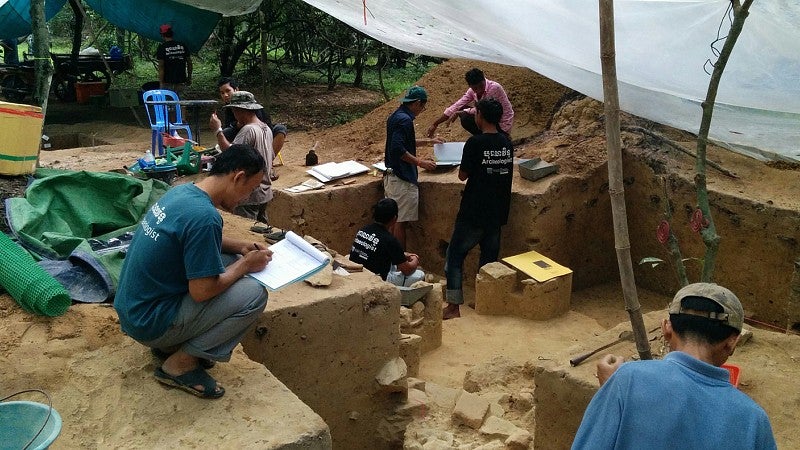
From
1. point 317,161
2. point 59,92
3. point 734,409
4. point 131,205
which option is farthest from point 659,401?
point 59,92

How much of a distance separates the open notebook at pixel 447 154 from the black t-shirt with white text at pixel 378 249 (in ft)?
7.61

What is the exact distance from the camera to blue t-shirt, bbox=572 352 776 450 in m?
1.83

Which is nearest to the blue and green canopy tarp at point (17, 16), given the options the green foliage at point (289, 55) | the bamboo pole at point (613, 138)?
the green foliage at point (289, 55)

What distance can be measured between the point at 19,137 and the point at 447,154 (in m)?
4.21

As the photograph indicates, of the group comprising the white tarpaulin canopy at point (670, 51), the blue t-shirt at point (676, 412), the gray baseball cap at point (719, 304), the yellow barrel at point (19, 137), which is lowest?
the yellow barrel at point (19, 137)

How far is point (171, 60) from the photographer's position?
10.4 metres

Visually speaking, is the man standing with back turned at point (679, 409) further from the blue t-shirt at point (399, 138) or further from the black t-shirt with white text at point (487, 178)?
the blue t-shirt at point (399, 138)

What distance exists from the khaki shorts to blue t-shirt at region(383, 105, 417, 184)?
7.0 inches

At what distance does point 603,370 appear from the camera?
2.54m

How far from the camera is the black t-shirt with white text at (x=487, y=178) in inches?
247

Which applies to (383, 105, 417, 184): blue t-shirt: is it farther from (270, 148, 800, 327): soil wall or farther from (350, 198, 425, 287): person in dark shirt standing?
(350, 198, 425, 287): person in dark shirt standing

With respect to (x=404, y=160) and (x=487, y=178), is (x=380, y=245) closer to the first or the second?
(x=487, y=178)

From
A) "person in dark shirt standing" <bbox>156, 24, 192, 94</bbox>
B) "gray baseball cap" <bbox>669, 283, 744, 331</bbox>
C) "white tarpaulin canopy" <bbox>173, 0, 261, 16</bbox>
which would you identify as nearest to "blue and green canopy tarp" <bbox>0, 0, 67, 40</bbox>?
"person in dark shirt standing" <bbox>156, 24, 192, 94</bbox>

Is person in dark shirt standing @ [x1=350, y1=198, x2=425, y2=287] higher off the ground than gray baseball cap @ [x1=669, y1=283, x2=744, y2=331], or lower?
lower
